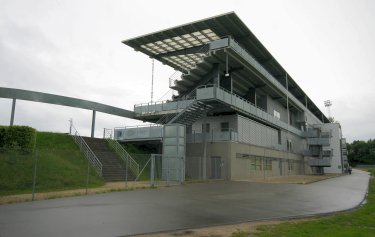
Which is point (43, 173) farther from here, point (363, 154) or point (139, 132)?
point (363, 154)

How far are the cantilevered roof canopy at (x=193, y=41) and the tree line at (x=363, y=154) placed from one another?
105232 millimetres

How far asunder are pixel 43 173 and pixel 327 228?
51.6 feet

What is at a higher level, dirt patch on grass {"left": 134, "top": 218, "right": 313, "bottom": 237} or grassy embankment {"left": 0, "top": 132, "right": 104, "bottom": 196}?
grassy embankment {"left": 0, "top": 132, "right": 104, "bottom": 196}

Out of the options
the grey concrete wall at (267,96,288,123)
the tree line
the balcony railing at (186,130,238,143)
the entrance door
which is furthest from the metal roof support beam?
the tree line

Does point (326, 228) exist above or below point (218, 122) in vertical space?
below

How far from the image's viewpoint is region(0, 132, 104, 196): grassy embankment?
16.9 metres

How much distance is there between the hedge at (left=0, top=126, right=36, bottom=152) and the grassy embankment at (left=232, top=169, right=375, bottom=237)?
1748 cm

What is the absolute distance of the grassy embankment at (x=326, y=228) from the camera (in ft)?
25.6

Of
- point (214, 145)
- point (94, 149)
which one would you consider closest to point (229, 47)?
point (214, 145)

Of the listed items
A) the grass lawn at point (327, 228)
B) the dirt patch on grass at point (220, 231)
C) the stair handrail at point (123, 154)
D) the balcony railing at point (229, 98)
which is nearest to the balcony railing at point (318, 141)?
the balcony railing at point (229, 98)

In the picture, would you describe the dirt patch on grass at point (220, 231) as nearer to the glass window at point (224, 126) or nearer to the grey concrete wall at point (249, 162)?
the grey concrete wall at point (249, 162)

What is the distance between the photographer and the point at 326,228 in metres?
8.60

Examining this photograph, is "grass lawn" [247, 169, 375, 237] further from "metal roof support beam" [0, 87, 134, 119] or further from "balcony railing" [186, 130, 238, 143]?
"metal roof support beam" [0, 87, 134, 119]

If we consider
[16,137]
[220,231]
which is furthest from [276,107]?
[220,231]
